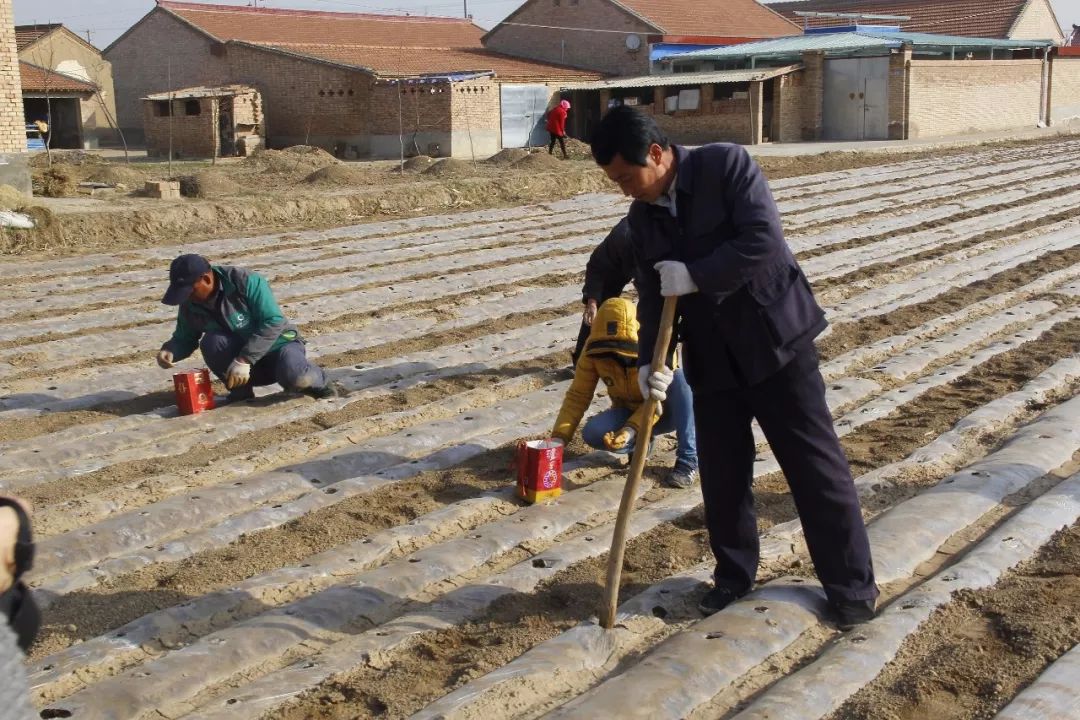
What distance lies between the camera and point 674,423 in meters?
5.12

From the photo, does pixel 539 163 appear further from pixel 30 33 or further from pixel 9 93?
pixel 30 33

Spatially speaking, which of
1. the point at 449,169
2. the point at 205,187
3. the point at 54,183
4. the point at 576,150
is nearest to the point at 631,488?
the point at 205,187

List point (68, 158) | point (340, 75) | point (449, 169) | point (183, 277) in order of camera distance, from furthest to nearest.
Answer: point (340, 75), point (68, 158), point (449, 169), point (183, 277)

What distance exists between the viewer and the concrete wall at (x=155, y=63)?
35.7 metres

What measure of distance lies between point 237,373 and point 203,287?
455 millimetres

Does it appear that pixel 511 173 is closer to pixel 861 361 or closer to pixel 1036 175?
pixel 1036 175

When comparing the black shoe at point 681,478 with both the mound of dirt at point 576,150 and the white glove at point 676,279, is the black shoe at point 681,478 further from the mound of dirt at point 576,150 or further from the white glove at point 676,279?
the mound of dirt at point 576,150

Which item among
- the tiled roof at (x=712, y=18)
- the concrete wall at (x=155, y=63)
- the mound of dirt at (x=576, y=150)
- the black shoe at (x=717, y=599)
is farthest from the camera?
the tiled roof at (x=712, y=18)

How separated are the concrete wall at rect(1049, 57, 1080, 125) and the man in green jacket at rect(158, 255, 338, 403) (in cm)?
3517

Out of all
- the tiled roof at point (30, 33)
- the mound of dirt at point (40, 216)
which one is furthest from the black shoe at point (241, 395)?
the tiled roof at point (30, 33)

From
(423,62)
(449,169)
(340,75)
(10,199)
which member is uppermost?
(423,62)

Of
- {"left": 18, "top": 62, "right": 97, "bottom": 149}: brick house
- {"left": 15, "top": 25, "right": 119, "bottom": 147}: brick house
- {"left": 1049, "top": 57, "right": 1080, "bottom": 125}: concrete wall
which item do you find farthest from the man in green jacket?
{"left": 1049, "top": 57, "right": 1080, "bottom": 125}: concrete wall

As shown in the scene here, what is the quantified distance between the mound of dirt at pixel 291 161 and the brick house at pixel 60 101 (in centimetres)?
1186

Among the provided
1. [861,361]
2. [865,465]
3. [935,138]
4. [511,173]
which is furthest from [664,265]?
[935,138]
